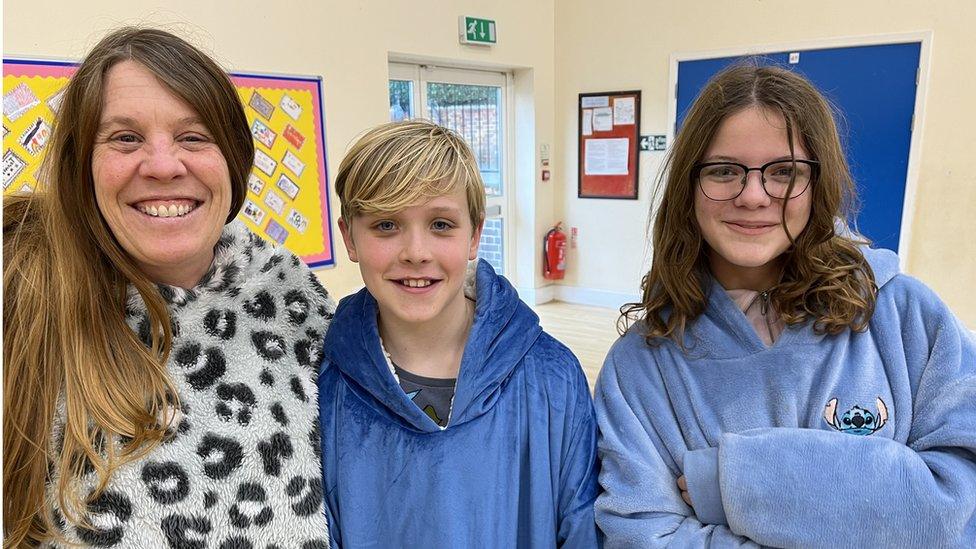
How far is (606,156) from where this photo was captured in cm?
589

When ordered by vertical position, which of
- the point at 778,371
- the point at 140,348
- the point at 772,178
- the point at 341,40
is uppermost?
the point at 341,40

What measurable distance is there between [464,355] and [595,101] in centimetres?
496

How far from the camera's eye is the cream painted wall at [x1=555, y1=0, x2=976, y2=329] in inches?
173

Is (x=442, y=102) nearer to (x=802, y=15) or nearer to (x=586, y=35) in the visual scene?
(x=586, y=35)

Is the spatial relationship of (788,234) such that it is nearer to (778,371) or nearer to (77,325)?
(778,371)

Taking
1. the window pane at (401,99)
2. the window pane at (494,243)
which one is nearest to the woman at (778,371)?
the window pane at (401,99)

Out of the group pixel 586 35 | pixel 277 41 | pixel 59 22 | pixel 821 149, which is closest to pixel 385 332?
pixel 821 149

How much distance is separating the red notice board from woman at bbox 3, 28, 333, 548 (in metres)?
4.88

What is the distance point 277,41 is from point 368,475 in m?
3.24

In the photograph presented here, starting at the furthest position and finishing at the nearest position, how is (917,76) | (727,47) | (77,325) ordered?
(727,47), (917,76), (77,325)

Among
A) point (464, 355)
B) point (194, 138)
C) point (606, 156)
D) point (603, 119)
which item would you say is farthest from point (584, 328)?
point (194, 138)

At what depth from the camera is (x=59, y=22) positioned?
3031mm

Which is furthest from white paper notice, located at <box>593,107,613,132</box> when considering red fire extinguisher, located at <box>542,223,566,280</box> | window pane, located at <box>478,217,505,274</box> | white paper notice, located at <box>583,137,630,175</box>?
window pane, located at <box>478,217,505,274</box>

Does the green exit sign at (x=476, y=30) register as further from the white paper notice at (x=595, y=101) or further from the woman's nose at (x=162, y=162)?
the woman's nose at (x=162, y=162)
